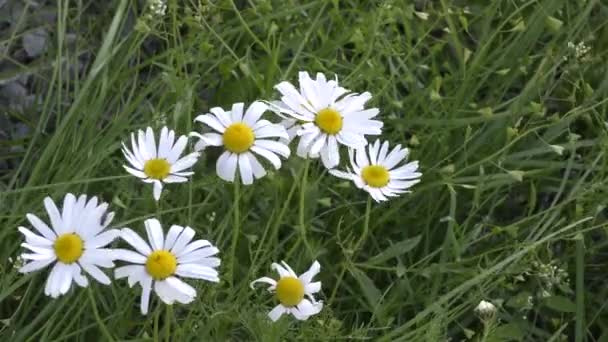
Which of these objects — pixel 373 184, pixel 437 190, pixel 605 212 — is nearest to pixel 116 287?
pixel 373 184

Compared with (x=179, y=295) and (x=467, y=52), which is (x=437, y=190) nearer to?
(x=467, y=52)

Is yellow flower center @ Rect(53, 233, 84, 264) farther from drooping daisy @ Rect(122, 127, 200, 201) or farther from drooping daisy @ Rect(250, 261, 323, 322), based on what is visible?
drooping daisy @ Rect(250, 261, 323, 322)

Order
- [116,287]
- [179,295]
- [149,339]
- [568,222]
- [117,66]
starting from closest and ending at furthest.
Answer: [179,295]
[149,339]
[116,287]
[568,222]
[117,66]

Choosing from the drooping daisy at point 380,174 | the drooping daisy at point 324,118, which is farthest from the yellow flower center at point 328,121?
the drooping daisy at point 380,174

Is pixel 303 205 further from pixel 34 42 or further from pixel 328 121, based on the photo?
pixel 34 42

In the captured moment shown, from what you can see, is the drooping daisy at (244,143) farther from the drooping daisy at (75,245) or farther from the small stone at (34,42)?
the small stone at (34,42)

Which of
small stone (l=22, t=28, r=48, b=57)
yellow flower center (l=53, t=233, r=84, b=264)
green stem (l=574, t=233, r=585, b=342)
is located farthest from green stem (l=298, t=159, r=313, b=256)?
small stone (l=22, t=28, r=48, b=57)
